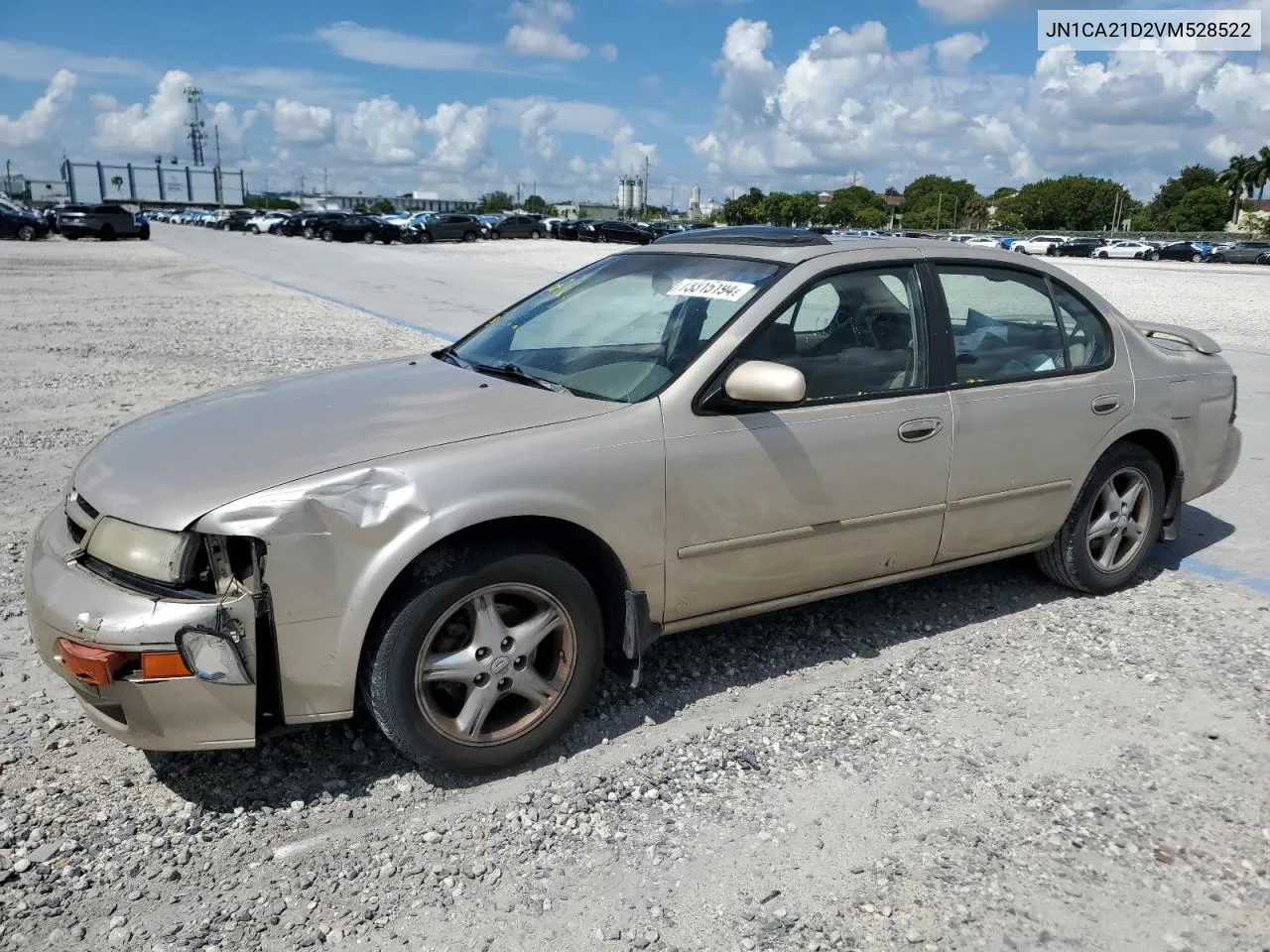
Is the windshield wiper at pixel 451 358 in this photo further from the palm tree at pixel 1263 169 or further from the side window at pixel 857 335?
the palm tree at pixel 1263 169

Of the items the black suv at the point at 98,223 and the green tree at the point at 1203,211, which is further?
the green tree at the point at 1203,211

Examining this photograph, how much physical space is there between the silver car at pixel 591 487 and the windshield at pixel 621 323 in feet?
0.05

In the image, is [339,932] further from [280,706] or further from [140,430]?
[140,430]

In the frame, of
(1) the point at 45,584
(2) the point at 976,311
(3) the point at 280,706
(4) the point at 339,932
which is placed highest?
(2) the point at 976,311

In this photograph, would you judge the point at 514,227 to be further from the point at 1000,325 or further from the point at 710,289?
the point at 710,289

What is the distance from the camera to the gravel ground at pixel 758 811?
8.45 ft

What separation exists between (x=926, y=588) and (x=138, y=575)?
3.45 m

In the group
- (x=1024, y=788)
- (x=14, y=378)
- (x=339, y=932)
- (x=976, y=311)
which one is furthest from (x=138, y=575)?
(x=14, y=378)

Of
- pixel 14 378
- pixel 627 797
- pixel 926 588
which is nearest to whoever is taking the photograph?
pixel 627 797

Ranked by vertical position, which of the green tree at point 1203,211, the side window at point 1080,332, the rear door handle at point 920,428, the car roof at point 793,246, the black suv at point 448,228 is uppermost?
the green tree at point 1203,211

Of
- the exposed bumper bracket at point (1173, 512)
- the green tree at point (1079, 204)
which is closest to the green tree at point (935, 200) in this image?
the green tree at point (1079, 204)

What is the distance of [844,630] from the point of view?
4.32 metres

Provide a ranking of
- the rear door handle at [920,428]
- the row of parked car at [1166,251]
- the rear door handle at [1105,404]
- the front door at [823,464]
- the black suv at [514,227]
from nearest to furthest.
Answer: the front door at [823,464]
the rear door handle at [920,428]
the rear door handle at [1105,404]
the row of parked car at [1166,251]
the black suv at [514,227]

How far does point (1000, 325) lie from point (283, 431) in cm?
299
